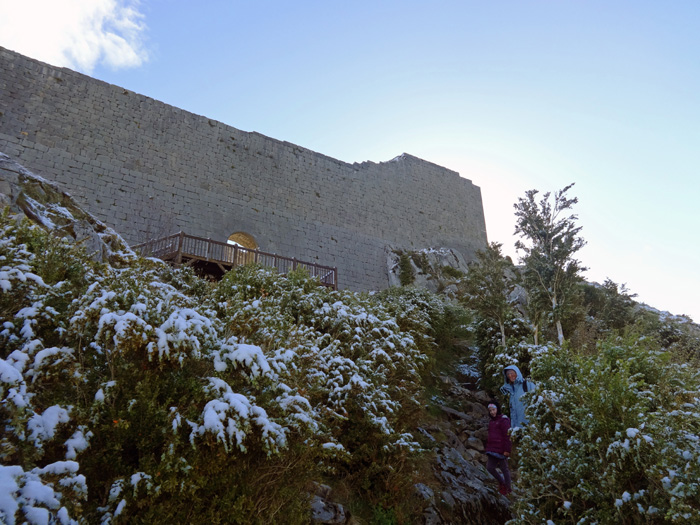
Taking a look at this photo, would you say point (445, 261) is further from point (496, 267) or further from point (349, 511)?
point (349, 511)

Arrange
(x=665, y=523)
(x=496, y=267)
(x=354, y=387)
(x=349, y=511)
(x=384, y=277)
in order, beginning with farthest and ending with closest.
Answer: (x=384, y=277), (x=496, y=267), (x=354, y=387), (x=349, y=511), (x=665, y=523)

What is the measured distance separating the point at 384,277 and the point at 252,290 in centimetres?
1301

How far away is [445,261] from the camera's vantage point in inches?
792

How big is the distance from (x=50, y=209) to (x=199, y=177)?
10.4 meters

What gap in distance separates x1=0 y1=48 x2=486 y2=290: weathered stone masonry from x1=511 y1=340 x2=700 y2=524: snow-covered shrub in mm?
12562

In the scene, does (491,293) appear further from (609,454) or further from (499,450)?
(609,454)

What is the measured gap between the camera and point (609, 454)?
3.44 metres

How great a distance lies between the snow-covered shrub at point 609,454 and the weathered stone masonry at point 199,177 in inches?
495

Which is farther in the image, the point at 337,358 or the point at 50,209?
the point at 50,209

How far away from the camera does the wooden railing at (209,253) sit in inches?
424

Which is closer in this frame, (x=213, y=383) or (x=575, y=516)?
A: (x=213, y=383)

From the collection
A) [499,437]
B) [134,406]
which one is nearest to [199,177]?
[499,437]

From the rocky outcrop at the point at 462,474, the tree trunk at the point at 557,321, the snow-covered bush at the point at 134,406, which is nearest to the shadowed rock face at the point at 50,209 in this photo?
the snow-covered bush at the point at 134,406

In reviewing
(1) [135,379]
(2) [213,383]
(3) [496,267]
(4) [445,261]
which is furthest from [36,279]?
(4) [445,261]
